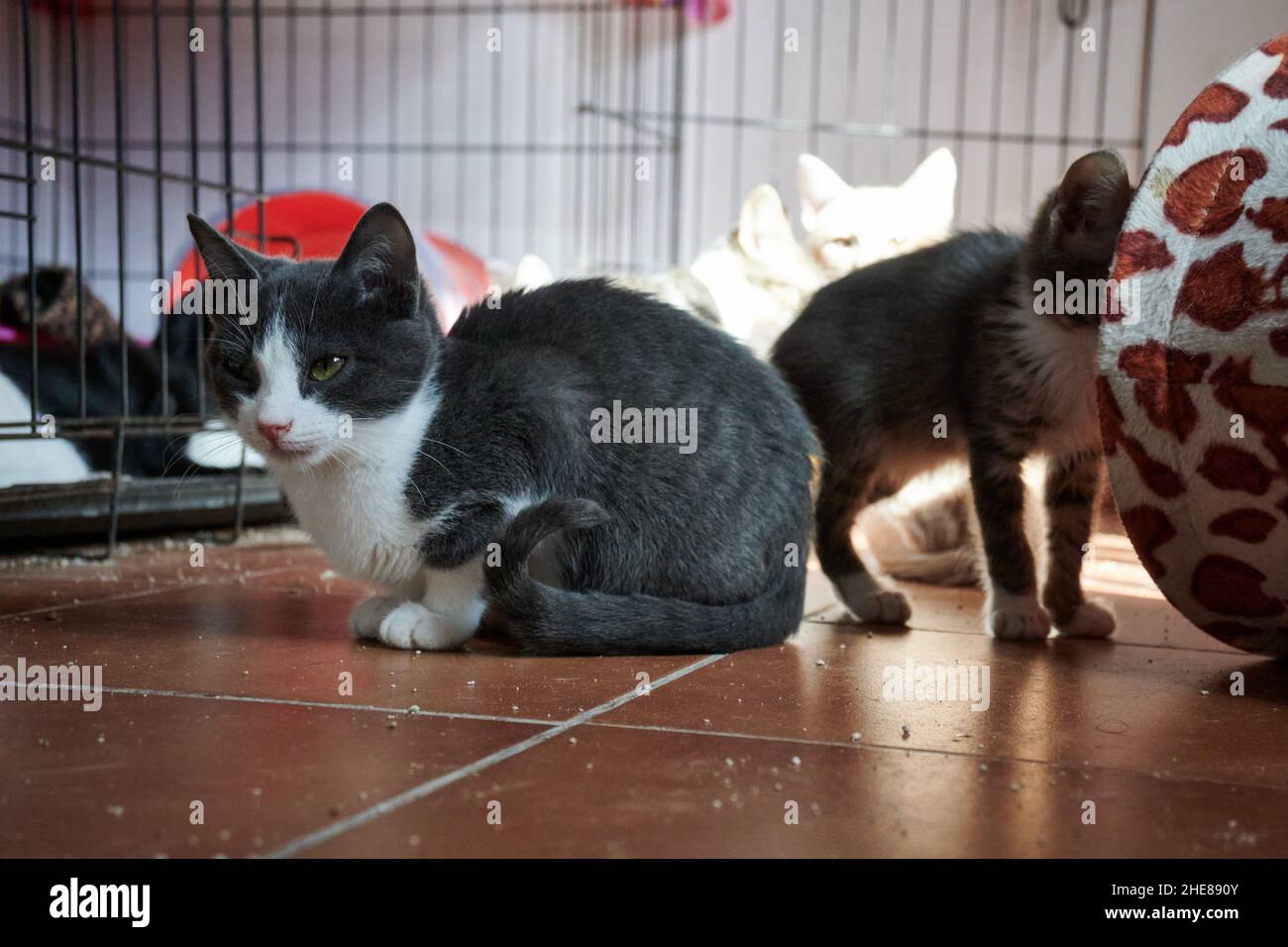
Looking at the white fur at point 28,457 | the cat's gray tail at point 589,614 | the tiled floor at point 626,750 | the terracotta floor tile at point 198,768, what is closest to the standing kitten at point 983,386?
the tiled floor at point 626,750

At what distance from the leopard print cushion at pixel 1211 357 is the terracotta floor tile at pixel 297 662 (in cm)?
59

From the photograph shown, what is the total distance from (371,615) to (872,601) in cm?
77

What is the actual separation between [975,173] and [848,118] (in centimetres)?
59

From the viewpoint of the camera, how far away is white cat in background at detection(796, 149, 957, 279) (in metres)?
3.13

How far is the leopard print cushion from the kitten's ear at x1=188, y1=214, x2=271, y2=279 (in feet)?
3.36

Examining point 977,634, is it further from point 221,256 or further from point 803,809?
point 221,256

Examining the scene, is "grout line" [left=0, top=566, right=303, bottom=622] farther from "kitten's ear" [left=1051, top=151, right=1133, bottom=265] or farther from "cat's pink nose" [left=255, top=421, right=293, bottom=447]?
"kitten's ear" [left=1051, top=151, right=1133, bottom=265]

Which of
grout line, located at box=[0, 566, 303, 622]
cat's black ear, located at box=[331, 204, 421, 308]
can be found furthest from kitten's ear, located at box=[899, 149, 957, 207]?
cat's black ear, located at box=[331, 204, 421, 308]

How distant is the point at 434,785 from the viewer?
98 cm

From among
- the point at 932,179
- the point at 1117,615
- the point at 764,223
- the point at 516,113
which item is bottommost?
the point at 1117,615

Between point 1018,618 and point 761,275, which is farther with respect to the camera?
point 761,275

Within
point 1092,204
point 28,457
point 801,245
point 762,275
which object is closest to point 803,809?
point 1092,204

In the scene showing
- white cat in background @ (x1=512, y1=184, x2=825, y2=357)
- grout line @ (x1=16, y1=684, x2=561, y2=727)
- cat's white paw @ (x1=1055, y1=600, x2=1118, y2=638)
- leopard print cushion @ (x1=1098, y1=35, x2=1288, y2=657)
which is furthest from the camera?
white cat in background @ (x1=512, y1=184, x2=825, y2=357)
